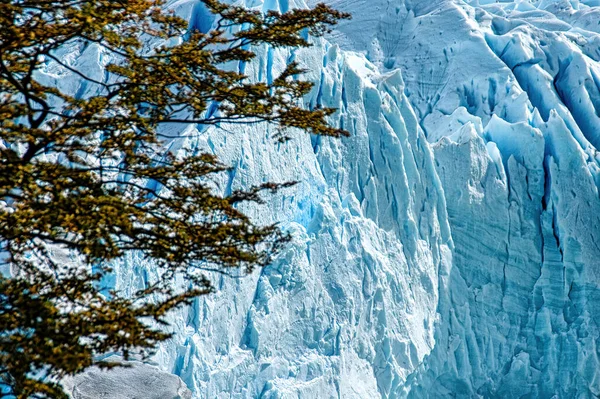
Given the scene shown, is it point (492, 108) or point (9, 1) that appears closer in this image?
point (9, 1)

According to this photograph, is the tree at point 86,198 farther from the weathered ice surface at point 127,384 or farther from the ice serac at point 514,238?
the ice serac at point 514,238

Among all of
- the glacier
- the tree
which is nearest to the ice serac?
the glacier

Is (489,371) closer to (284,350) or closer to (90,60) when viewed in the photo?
(284,350)

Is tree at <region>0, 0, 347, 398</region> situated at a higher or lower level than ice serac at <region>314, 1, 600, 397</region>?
higher

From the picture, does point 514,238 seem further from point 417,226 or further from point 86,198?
point 86,198

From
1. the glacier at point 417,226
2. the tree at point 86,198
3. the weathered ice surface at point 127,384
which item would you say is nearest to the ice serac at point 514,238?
the glacier at point 417,226

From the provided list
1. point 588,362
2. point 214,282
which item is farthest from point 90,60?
point 588,362

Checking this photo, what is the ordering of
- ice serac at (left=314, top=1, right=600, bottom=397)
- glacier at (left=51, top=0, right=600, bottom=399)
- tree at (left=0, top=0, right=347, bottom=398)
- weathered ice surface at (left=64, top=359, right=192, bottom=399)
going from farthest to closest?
ice serac at (left=314, top=1, right=600, bottom=397)
glacier at (left=51, top=0, right=600, bottom=399)
weathered ice surface at (left=64, top=359, right=192, bottom=399)
tree at (left=0, top=0, right=347, bottom=398)

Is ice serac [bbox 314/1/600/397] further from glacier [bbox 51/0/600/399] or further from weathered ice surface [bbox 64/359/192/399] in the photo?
weathered ice surface [bbox 64/359/192/399]

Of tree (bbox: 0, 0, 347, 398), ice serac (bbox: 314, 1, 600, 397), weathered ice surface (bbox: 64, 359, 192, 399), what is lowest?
ice serac (bbox: 314, 1, 600, 397)
